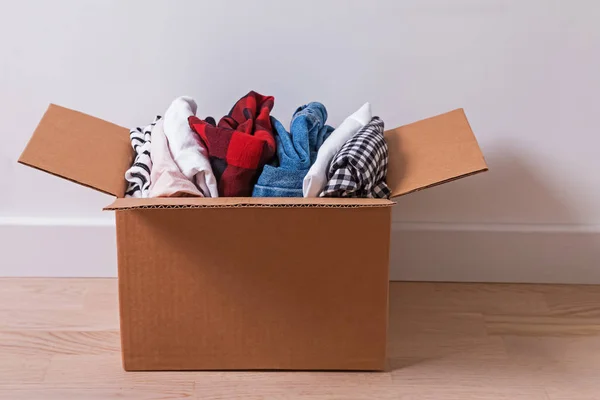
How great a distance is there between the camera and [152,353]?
1217 mm

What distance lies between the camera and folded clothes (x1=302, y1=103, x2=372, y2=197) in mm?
1169

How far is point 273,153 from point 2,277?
0.67 m

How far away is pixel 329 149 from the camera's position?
48.3 inches

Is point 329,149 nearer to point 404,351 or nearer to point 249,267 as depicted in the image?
point 249,267

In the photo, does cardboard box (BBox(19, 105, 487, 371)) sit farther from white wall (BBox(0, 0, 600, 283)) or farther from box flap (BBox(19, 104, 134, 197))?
white wall (BBox(0, 0, 600, 283))

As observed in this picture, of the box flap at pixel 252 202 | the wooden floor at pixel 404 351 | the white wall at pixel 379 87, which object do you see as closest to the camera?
the box flap at pixel 252 202

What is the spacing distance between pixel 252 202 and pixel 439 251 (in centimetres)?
56

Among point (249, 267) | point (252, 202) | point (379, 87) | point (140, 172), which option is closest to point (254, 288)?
point (249, 267)

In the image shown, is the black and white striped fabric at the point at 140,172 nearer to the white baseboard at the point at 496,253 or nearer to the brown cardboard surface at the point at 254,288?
the brown cardboard surface at the point at 254,288

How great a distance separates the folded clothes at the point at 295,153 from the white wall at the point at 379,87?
0.49ft

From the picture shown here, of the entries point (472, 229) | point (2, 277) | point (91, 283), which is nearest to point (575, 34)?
point (472, 229)

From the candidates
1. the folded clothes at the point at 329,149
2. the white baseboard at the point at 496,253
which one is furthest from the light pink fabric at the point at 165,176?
the white baseboard at the point at 496,253

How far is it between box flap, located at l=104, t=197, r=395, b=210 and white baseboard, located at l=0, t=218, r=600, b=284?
0.42m

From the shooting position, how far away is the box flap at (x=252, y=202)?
108cm
